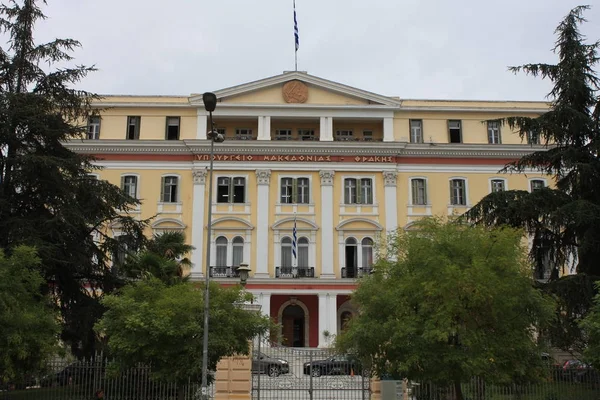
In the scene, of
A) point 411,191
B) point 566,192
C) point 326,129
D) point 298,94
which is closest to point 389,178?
point 411,191

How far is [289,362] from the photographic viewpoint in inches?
1096

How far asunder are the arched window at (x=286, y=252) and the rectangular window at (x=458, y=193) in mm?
10857

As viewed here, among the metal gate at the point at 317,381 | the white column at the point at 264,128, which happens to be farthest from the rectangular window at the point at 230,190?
the metal gate at the point at 317,381

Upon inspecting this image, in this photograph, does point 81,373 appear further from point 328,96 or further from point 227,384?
point 328,96

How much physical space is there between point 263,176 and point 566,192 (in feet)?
72.6

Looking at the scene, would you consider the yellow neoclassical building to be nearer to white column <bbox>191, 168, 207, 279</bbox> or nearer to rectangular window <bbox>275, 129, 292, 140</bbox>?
white column <bbox>191, 168, 207, 279</bbox>

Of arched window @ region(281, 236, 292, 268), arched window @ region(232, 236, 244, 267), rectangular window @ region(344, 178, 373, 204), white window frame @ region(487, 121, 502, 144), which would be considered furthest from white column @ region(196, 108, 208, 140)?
white window frame @ region(487, 121, 502, 144)

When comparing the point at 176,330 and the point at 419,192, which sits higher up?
the point at 419,192

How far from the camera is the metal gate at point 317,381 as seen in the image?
79.4 feet

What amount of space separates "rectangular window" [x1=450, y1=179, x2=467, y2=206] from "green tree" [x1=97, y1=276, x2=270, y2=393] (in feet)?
86.0

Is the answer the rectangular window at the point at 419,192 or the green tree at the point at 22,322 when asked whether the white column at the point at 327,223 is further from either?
the green tree at the point at 22,322

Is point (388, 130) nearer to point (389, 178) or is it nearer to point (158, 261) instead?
point (389, 178)

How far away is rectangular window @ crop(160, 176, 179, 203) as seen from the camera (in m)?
45.0

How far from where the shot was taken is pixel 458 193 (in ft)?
149
